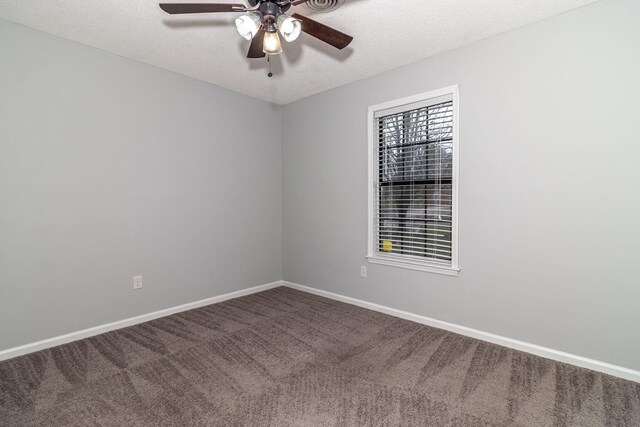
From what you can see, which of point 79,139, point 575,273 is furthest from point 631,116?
point 79,139

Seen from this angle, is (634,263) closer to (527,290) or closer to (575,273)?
(575,273)

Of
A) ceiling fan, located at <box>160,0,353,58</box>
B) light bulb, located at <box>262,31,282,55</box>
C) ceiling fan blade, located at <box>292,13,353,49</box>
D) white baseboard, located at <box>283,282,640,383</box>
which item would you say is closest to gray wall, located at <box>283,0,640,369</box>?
white baseboard, located at <box>283,282,640,383</box>

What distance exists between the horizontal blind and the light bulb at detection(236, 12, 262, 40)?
1.83 m

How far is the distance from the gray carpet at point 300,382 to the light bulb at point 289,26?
2181mm

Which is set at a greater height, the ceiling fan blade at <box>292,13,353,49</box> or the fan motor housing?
the fan motor housing

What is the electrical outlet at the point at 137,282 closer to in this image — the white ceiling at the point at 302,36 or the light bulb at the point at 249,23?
the white ceiling at the point at 302,36

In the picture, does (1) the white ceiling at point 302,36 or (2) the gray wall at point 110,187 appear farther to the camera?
(2) the gray wall at point 110,187

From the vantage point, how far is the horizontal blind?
2.96m

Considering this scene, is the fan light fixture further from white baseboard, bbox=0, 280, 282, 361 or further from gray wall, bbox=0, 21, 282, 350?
white baseboard, bbox=0, 280, 282, 361

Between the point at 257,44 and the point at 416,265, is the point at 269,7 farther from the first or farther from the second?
the point at 416,265

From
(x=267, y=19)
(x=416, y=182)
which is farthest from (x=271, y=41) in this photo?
(x=416, y=182)

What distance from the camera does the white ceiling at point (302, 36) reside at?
2256mm

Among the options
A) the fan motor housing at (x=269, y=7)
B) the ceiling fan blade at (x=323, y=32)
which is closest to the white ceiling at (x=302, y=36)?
the ceiling fan blade at (x=323, y=32)

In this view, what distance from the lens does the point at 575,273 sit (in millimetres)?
2305
